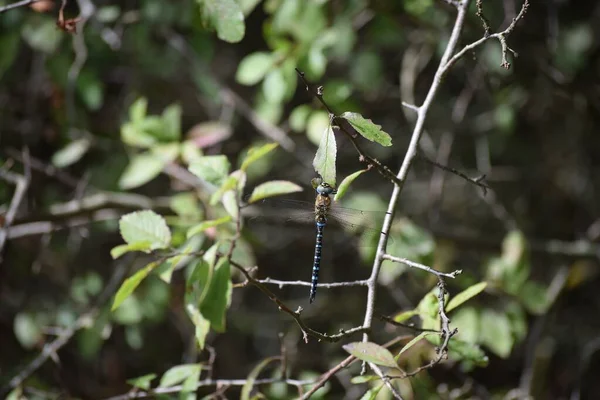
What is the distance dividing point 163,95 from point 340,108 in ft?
3.94

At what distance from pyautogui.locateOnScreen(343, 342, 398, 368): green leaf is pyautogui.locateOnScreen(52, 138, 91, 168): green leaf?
1.47 metres

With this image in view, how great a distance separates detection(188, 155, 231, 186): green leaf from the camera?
4.61 feet

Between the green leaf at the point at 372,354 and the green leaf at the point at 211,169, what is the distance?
512 mm

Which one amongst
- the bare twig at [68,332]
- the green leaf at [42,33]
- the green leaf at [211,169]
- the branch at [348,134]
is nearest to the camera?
the branch at [348,134]

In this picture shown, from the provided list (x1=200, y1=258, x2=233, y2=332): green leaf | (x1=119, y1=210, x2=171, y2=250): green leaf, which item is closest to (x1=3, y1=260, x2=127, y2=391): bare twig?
(x1=119, y1=210, x2=171, y2=250): green leaf

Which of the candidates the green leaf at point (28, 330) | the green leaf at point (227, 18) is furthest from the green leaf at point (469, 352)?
the green leaf at point (28, 330)

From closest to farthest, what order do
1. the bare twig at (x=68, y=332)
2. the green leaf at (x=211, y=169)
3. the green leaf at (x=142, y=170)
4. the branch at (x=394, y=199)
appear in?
the branch at (x=394, y=199)
the green leaf at (x=211, y=169)
the bare twig at (x=68, y=332)
the green leaf at (x=142, y=170)

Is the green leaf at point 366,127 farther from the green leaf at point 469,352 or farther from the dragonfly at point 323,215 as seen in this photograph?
the green leaf at point 469,352

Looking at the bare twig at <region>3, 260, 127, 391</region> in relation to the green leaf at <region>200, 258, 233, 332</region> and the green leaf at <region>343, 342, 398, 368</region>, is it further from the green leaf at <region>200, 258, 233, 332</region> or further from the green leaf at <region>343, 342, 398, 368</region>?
the green leaf at <region>343, 342, 398, 368</region>

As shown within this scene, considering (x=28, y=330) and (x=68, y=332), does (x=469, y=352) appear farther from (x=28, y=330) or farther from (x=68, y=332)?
(x=28, y=330)

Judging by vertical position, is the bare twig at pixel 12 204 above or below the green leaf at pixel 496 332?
below

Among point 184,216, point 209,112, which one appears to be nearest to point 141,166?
point 184,216

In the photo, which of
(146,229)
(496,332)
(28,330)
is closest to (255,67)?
(146,229)

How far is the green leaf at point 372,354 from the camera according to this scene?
3.53ft
